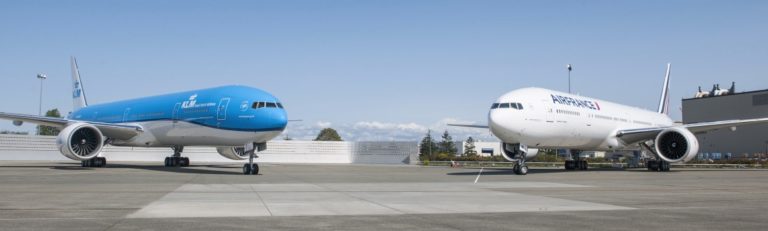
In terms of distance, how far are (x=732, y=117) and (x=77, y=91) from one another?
72658 mm

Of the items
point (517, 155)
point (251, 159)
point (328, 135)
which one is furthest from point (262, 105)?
point (328, 135)

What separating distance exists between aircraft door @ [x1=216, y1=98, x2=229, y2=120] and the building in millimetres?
66110

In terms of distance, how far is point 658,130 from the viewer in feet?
113

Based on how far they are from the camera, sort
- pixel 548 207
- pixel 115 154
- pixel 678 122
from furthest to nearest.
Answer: pixel 115 154 → pixel 678 122 → pixel 548 207

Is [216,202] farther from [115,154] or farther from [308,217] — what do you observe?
[115,154]

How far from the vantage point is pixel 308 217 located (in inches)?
401

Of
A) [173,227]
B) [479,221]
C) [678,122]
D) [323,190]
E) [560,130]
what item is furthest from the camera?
[678,122]

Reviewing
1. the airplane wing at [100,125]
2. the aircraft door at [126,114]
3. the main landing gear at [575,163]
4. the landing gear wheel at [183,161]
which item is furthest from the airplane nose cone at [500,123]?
the aircraft door at [126,114]

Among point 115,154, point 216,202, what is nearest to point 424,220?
point 216,202

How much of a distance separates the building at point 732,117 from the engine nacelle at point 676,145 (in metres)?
48.9

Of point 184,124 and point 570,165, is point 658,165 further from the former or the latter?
point 184,124

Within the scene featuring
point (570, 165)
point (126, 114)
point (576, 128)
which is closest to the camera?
point (576, 128)

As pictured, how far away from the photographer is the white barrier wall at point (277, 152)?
2248 inches

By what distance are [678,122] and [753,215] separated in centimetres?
4310
